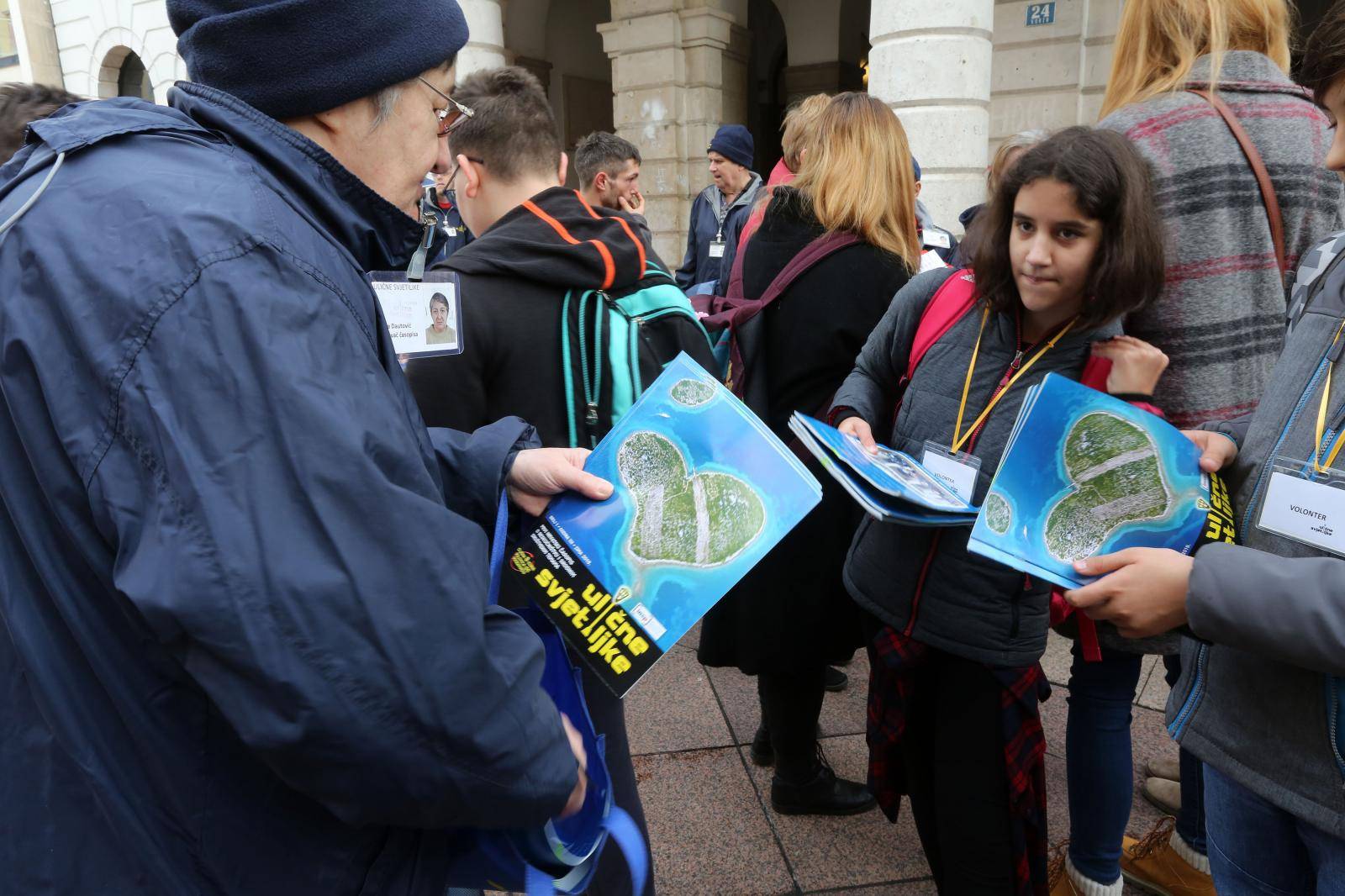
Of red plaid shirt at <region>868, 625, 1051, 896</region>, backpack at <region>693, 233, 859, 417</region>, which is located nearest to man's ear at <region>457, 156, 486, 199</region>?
backpack at <region>693, 233, 859, 417</region>

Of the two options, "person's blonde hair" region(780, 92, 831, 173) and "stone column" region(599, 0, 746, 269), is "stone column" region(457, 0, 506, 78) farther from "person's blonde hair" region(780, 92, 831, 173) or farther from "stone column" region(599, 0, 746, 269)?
"person's blonde hair" region(780, 92, 831, 173)

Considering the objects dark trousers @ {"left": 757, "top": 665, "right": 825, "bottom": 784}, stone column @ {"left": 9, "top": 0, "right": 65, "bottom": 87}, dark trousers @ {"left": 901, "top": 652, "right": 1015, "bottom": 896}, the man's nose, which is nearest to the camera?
the man's nose

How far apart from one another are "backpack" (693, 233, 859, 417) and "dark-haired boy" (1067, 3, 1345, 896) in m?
1.28

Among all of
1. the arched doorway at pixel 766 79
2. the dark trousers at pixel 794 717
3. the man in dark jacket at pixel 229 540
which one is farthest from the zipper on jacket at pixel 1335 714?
the arched doorway at pixel 766 79

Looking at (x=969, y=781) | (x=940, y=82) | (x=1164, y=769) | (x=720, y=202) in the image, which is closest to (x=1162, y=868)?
(x=1164, y=769)

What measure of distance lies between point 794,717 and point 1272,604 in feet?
5.56

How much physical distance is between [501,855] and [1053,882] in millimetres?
1806

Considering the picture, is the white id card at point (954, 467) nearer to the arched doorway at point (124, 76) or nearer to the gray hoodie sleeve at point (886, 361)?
the gray hoodie sleeve at point (886, 361)

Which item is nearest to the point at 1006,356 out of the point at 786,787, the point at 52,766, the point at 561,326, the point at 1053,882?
the point at 561,326

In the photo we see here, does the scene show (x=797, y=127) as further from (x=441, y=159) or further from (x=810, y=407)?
(x=441, y=159)

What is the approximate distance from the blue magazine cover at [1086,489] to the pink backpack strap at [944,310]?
52 centimetres

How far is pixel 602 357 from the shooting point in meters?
Result: 2.03

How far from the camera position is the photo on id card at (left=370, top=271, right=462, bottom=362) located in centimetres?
194

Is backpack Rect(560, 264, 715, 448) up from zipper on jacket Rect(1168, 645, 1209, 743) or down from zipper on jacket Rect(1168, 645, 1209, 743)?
up
